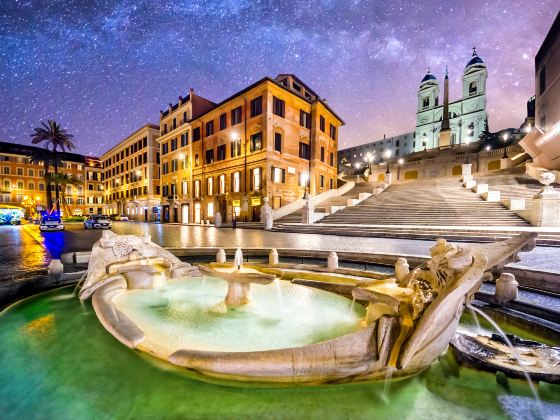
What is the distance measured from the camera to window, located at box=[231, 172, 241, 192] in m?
28.2

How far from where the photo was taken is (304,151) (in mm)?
29797

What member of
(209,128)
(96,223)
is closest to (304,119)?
(209,128)

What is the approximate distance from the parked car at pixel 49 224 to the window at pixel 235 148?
692 inches

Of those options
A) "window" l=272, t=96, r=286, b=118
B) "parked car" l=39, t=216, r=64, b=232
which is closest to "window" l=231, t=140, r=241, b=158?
"window" l=272, t=96, r=286, b=118

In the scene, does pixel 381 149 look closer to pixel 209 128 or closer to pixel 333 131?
pixel 333 131

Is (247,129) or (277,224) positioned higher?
(247,129)

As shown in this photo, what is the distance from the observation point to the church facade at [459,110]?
205 ft

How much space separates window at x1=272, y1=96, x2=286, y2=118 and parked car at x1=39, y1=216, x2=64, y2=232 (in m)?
22.7

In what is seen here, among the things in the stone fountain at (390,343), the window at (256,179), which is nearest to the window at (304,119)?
the window at (256,179)

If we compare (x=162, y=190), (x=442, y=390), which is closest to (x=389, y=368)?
(x=442, y=390)

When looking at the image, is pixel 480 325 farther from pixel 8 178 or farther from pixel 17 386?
pixel 8 178

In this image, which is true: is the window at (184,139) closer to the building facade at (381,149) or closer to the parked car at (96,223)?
the parked car at (96,223)

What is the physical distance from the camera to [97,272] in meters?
5.74

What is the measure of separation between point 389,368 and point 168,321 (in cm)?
339
